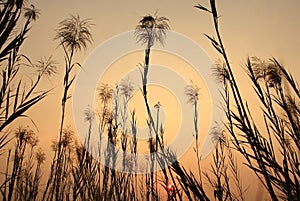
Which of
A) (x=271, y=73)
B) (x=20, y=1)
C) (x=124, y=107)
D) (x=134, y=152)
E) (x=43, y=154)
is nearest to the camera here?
(x=20, y=1)

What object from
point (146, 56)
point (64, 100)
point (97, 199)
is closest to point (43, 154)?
point (64, 100)

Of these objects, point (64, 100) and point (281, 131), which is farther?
point (64, 100)

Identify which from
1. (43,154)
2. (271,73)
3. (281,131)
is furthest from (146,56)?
(43,154)

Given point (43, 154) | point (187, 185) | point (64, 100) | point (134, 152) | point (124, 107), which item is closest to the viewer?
point (187, 185)

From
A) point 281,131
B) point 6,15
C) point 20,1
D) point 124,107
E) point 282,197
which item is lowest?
point 282,197

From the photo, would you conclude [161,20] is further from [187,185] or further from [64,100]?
[187,185]

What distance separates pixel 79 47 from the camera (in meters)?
4.36

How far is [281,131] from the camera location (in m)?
1.03

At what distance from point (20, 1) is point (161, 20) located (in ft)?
8.71

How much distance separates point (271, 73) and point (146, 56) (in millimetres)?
651

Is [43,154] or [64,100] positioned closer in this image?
[64,100]

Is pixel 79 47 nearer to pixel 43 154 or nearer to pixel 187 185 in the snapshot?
pixel 187 185

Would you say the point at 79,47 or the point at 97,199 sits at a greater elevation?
the point at 79,47

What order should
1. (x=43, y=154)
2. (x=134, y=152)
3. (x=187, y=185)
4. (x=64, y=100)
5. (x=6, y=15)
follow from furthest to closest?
(x=43, y=154)
(x=134, y=152)
(x=64, y=100)
(x=6, y=15)
(x=187, y=185)
